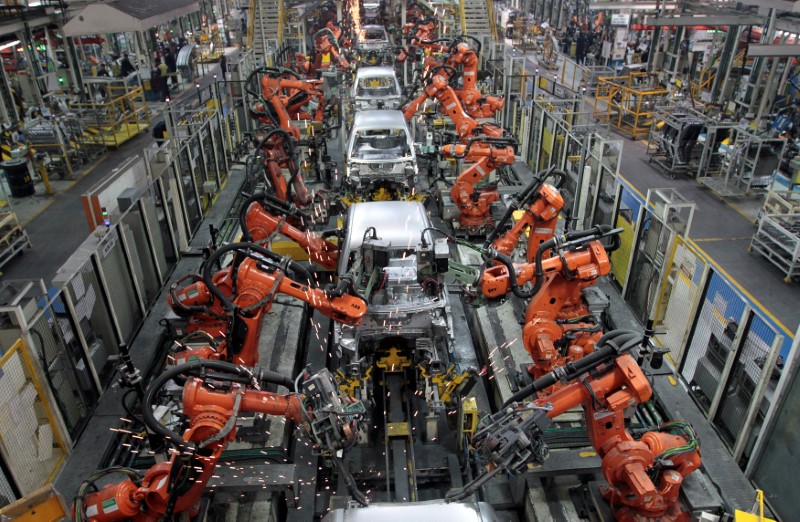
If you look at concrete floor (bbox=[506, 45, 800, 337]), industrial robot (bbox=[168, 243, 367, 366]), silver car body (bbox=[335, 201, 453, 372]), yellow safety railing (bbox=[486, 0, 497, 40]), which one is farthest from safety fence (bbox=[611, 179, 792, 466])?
yellow safety railing (bbox=[486, 0, 497, 40])

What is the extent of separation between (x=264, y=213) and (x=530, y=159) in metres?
7.18

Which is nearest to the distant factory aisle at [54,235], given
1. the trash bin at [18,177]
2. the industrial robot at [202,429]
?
the trash bin at [18,177]

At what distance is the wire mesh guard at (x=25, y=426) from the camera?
4.60 meters

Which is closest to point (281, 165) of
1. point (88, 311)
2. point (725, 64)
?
point (88, 311)

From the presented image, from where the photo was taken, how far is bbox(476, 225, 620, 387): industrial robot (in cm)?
560

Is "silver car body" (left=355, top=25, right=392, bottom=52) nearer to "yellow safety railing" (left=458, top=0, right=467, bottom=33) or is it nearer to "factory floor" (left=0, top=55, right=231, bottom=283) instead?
"yellow safety railing" (left=458, top=0, right=467, bottom=33)

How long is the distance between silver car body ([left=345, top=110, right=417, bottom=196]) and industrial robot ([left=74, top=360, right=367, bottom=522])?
5323mm

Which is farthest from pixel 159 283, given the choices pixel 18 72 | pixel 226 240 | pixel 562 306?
pixel 18 72

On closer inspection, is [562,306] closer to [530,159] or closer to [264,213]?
[264,213]

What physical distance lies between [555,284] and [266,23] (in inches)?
778

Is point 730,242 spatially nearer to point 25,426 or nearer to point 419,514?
point 419,514

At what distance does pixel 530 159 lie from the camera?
41.1 ft

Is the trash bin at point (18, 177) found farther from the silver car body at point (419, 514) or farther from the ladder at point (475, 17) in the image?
the ladder at point (475, 17)

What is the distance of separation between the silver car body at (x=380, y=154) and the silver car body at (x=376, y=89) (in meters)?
2.60
